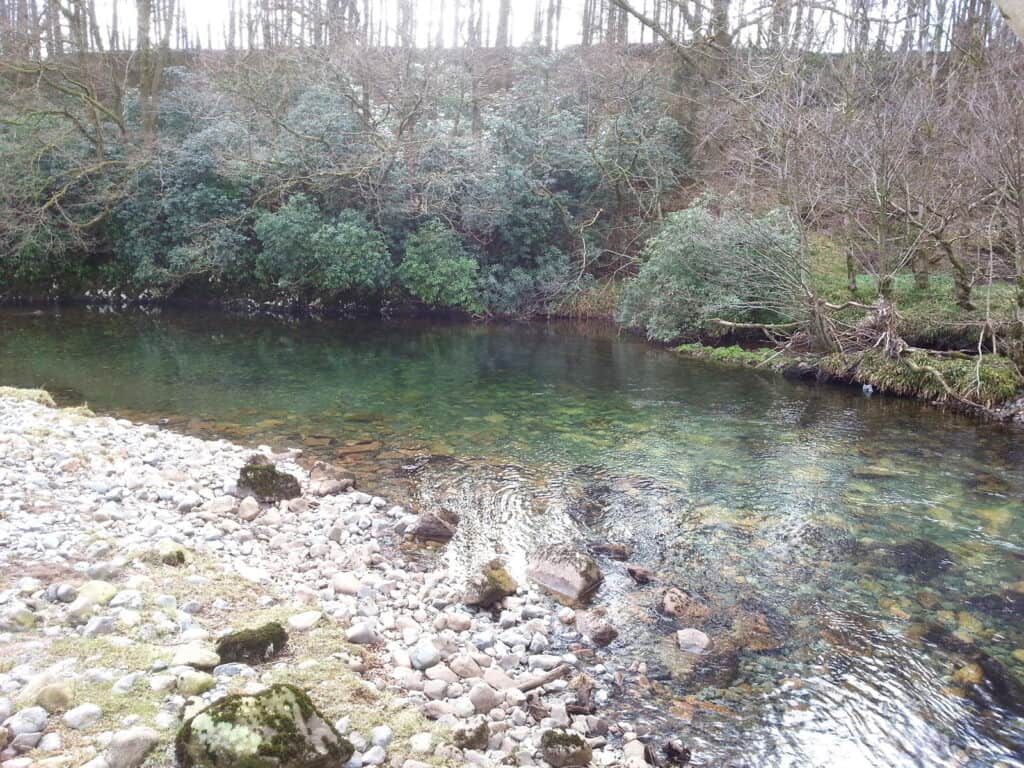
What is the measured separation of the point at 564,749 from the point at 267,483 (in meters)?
4.70

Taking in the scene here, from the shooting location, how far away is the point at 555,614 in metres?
5.63

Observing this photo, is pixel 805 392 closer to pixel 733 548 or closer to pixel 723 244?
pixel 723 244

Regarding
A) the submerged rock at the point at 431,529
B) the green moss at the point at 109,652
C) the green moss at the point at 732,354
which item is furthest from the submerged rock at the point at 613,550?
the green moss at the point at 732,354

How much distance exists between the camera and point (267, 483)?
293 inches

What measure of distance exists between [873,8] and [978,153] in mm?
9998

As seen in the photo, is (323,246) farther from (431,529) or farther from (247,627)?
(247,627)

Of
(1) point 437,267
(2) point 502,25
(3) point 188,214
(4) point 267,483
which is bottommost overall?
(4) point 267,483

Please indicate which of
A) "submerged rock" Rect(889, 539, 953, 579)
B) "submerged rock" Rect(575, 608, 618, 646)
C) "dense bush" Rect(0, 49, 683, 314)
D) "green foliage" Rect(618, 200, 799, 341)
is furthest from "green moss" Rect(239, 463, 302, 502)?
"dense bush" Rect(0, 49, 683, 314)

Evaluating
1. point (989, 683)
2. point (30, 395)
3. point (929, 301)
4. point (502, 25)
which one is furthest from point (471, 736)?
point (502, 25)

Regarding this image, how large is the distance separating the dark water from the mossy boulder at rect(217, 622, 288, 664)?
2056mm

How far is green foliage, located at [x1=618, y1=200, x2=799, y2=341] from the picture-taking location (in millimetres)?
16422

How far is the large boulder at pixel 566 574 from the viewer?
5.96m

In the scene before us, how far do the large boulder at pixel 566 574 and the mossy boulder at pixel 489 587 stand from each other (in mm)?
334

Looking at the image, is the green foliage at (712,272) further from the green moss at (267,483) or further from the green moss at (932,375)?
the green moss at (267,483)
